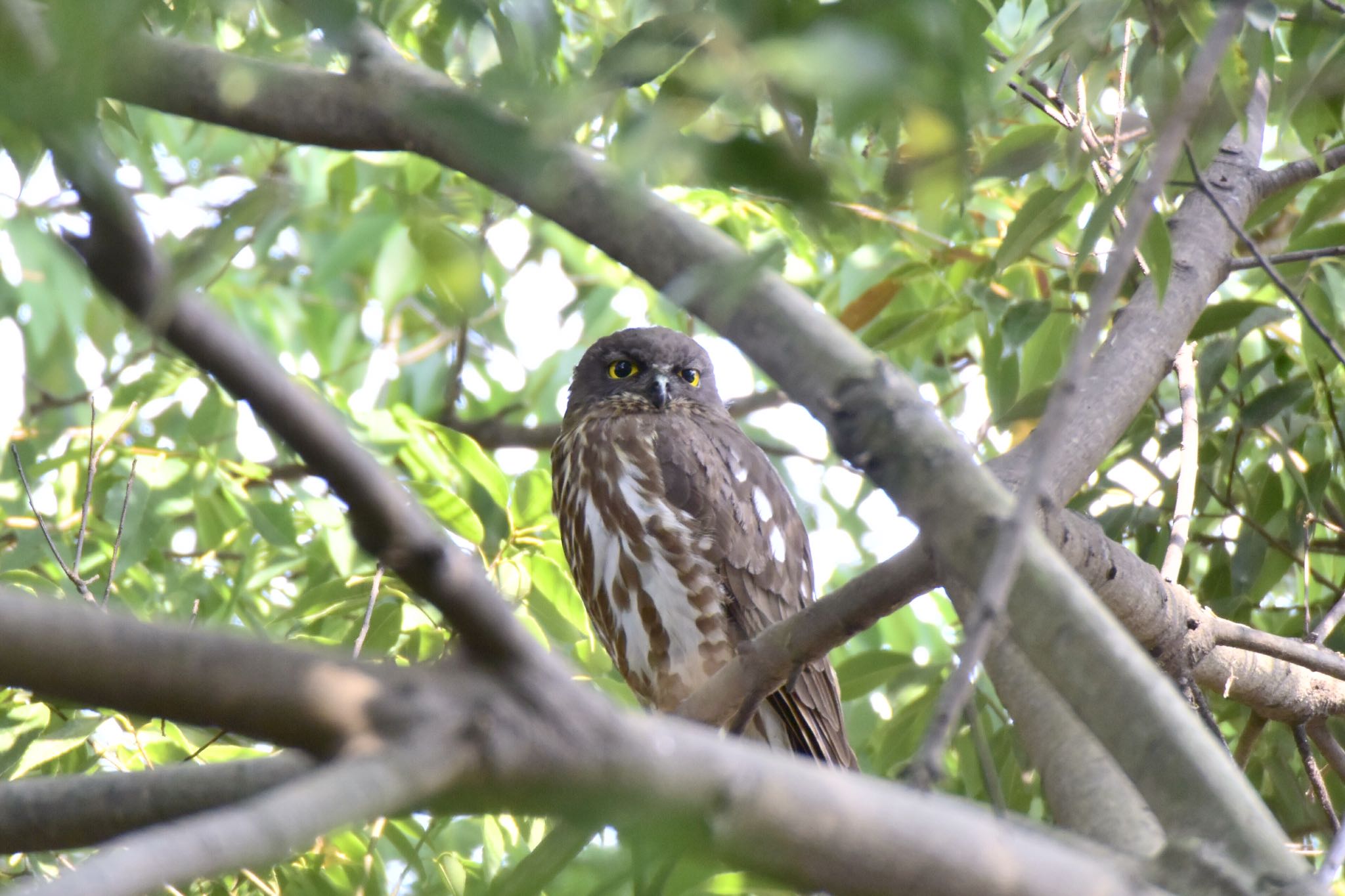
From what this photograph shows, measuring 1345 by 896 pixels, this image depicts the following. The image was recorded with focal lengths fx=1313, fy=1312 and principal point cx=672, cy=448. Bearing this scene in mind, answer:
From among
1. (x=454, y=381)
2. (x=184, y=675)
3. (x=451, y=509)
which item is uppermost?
(x=454, y=381)

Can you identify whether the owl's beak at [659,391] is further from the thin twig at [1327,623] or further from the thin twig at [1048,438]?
the thin twig at [1048,438]

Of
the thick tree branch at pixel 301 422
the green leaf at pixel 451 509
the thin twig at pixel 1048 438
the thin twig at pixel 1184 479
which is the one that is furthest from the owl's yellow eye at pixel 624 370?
the thick tree branch at pixel 301 422

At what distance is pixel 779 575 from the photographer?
4.42 m

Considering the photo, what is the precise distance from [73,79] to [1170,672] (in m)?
2.45

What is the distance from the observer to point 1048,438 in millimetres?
1227

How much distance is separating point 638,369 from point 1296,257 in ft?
9.05

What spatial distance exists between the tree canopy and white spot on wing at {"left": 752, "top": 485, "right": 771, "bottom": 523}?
369 mm

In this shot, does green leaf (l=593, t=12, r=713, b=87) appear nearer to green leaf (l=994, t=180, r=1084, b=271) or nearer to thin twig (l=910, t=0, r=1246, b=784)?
thin twig (l=910, t=0, r=1246, b=784)

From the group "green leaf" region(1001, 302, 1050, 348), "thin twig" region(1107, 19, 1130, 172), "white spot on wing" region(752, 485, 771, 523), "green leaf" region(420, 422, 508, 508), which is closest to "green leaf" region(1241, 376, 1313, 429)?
"green leaf" region(1001, 302, 1050, 348)

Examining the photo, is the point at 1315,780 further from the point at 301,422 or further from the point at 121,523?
the point at 121,523

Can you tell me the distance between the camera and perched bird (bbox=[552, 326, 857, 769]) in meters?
4.17

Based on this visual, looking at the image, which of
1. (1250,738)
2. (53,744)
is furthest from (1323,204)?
(53,744)

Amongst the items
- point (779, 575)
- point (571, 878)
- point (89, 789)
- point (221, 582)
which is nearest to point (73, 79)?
point (571, 878)

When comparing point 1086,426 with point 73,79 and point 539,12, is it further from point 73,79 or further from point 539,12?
point 73,79
